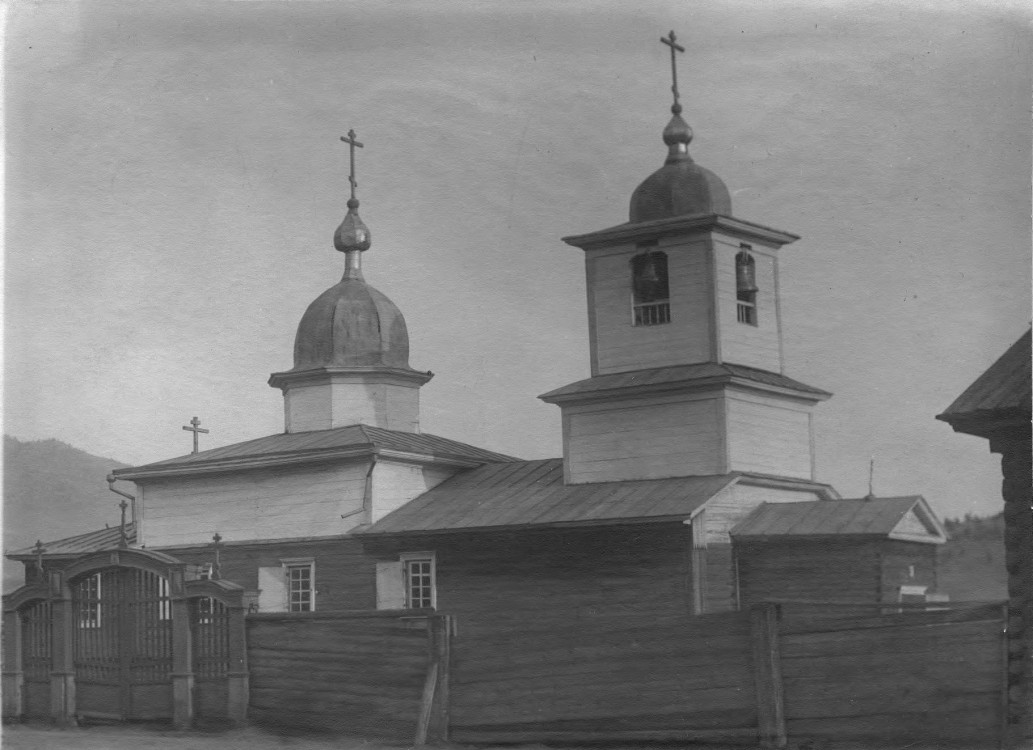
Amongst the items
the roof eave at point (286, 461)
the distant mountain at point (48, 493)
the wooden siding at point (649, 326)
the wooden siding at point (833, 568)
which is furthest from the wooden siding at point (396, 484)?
the wooden siding at point (833, 568)

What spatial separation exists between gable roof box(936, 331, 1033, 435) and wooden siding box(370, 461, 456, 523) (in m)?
11.4

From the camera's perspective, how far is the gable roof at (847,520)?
2038cm

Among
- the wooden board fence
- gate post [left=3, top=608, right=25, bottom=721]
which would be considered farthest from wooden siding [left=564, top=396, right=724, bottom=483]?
gate post [left=3, top=608, right=25, bottom=721]

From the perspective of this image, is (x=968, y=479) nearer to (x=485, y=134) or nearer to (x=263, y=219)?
(x=485, y=134)

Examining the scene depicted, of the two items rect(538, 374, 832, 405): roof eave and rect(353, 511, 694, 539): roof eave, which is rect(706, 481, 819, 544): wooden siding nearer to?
rect(353, 511, 694, 539): roof eave

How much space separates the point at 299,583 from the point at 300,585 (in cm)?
5

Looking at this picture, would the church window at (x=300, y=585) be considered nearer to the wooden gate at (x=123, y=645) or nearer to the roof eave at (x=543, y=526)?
the roof eave at (x=543, y=526)

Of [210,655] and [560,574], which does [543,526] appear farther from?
[210,655]

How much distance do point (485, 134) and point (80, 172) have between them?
4896 mm

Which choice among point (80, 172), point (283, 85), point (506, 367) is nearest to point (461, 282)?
point (506, 367)

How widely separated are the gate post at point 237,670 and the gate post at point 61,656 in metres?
2.41

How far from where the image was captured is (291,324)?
23.5 m

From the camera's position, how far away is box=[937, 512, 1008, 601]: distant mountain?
18.0 meters

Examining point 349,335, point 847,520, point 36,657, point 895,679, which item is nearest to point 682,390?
point 847,520
